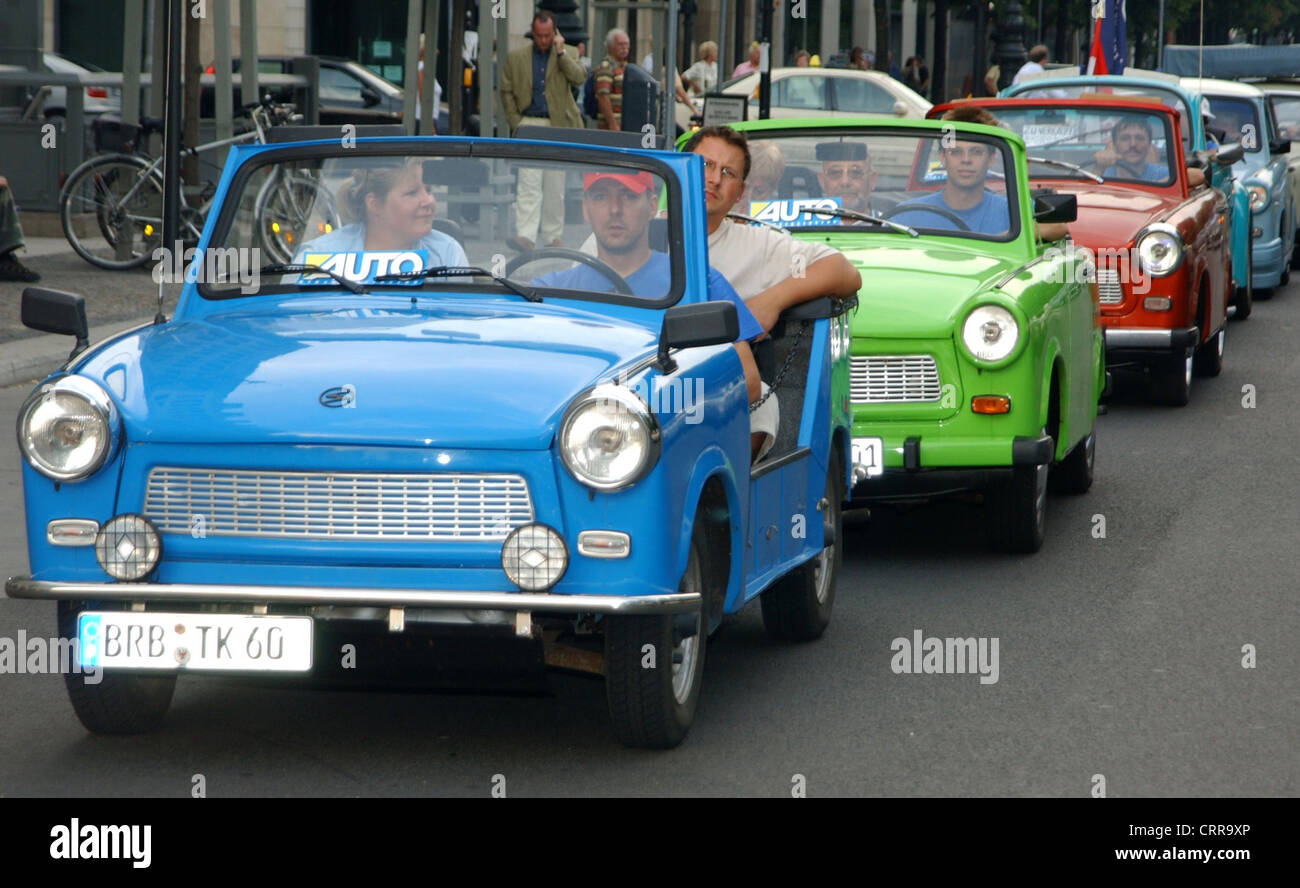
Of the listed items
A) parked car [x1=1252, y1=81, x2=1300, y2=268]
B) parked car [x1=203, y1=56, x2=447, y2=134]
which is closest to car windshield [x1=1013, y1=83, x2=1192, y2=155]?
parked car [x1=1252, y1=81, x2=1300, y2=268]

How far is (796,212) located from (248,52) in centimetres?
1183

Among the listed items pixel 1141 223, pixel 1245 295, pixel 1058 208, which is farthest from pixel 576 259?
pixel 1245 295

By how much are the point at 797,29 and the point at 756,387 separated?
170 ft

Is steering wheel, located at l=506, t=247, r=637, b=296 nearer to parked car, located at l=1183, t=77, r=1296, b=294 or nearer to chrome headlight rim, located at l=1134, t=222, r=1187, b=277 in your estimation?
chrome headlight rim, located at l=1134, t=222, r=1187, b=277

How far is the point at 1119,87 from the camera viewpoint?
15320 millimetres

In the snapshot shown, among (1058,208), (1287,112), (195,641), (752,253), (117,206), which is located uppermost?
(1287,112)

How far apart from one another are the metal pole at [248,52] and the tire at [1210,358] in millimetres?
8979

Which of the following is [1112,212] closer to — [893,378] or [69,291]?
[893,378]

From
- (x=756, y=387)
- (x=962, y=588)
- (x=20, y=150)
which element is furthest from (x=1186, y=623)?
(x=20, y=150)

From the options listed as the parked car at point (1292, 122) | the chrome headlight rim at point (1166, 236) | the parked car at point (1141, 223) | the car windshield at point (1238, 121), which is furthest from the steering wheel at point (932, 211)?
the parked car at point (1292, 122)

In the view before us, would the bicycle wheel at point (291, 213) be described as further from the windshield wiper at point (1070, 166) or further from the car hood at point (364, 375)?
the windshield wiper at point (1070, 166)

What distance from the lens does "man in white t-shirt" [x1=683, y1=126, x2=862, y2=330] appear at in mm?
6871

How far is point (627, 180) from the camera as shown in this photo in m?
6.08

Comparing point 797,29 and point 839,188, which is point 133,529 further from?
point 797,29
